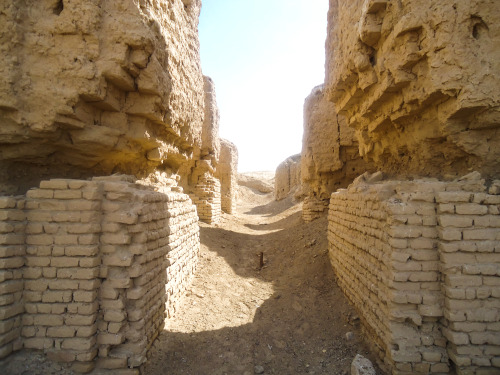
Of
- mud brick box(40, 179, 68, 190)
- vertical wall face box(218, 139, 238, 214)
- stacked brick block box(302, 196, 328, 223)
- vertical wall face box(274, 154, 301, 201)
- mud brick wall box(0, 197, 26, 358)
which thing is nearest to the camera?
mud brick wall box(0, 197, 26, 358)

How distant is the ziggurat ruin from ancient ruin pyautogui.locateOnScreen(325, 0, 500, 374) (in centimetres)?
2

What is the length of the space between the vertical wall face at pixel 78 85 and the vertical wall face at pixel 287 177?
663 inches

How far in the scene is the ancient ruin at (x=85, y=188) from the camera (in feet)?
8.58

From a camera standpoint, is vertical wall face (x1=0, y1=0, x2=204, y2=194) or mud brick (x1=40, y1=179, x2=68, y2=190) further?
vertical wall face (x1=0, y1=0, x2=204, y2=194)

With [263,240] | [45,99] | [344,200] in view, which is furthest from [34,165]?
[263,240]

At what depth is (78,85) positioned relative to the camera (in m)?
3.22

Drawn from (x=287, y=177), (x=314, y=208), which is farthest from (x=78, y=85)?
(x=287, y=177)

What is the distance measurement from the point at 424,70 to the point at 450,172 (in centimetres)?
134

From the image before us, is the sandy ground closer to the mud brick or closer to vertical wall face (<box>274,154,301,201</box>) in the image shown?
the mud brick

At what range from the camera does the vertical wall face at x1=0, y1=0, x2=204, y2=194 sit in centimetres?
304

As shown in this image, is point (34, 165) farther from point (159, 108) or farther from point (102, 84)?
point (159, 108)

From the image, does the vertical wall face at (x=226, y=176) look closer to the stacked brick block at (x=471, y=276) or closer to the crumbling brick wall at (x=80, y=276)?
the crumbling brick wall at (x=80, y=276)

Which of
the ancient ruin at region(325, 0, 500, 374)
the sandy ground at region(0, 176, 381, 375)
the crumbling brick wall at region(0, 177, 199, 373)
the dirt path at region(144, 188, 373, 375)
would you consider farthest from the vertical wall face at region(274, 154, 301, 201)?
the crumbling brick wall at region(0, 177, 199, 373)

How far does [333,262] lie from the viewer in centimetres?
536
